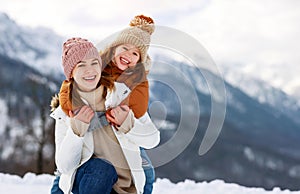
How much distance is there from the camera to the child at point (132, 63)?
2006 mm

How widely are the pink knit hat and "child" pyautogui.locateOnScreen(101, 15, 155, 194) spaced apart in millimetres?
71

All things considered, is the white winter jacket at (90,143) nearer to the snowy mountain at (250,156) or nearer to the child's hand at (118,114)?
the child's hand at (118,114)

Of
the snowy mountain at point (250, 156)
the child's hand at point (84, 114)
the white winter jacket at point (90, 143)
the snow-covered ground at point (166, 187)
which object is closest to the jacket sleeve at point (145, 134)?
the white winter jacket at point (90, 143)

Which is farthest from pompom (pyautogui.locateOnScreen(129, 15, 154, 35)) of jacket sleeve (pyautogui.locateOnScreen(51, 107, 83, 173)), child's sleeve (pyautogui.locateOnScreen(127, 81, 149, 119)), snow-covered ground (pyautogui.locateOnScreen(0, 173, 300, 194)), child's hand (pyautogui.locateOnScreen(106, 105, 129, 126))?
snow-covered ground (pyautogui.locateOnScreen(0, 173, 300, 194))

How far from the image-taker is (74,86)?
1.99 m

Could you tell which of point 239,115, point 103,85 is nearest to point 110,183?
point 103,85

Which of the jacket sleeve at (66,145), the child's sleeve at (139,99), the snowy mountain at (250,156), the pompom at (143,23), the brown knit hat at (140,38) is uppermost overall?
the snowy mountain at (250,156)

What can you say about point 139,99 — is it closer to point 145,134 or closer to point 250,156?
point 145,134

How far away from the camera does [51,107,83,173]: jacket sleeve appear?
1.94 meters

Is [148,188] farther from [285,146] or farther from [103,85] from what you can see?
[285,146]

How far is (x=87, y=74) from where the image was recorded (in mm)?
1954

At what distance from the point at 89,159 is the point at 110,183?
125 millimetres

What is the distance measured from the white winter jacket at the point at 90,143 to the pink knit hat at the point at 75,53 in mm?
151

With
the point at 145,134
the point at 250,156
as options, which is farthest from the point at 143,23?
the point at 250,156
